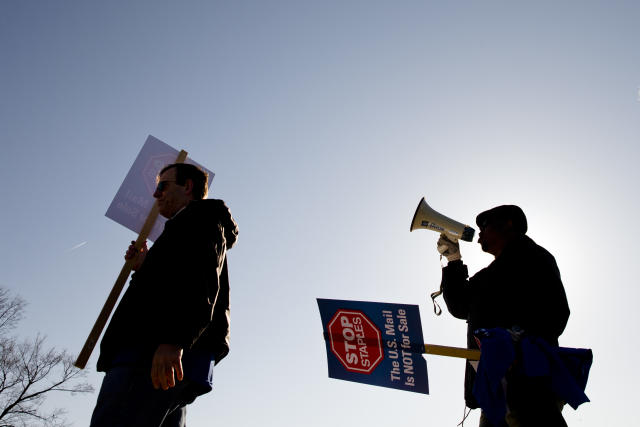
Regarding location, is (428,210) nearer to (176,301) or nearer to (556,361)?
(556,361)

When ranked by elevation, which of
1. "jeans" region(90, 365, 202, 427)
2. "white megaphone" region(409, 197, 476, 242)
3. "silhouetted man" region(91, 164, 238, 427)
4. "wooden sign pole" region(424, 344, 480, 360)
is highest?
"white megaphone" region(409, 197, 476, 242)

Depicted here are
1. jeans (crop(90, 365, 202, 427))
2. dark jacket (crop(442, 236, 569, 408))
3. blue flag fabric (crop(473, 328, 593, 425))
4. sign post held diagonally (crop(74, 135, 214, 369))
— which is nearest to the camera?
jeans (crop(90, 365, 202, 427))

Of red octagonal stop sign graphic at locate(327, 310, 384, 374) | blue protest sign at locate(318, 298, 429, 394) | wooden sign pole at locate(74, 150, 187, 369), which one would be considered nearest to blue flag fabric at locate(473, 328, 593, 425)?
blue protest sign at locate(318, 298, 429, 394)

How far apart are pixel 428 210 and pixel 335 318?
77.1 inches

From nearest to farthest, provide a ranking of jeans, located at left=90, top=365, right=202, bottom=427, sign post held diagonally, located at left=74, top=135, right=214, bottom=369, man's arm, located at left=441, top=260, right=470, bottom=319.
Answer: jeans, located at left=90, top=365, right=202, bottom=427 < sign post held diagonally, located at left=74, top=135, right=214, bottom=369 < man's arm, located at left=441, top=260, right=470, bottom=319

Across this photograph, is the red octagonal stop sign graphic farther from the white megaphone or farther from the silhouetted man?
the white megaphone

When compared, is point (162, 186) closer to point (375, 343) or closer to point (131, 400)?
point (131, 400)

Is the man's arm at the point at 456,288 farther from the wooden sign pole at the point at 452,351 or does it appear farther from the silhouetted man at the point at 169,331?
the silhouetted man at the point at 169,331

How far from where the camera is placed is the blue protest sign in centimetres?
225

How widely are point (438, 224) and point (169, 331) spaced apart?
9.66ft

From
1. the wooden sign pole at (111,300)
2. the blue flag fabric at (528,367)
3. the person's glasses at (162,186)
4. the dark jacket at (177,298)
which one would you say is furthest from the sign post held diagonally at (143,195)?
the blue flag fabric at (528,367)

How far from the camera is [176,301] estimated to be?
5.18 feet

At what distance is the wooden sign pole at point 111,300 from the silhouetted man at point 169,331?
0.58 meters

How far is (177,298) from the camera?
1.58 metres
